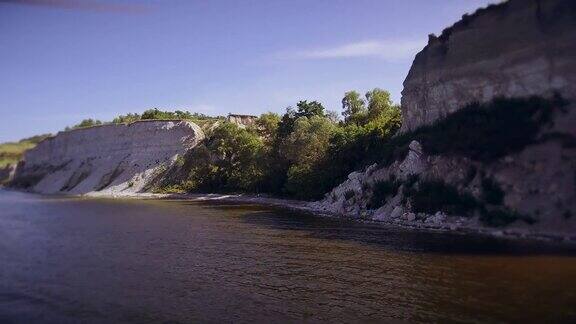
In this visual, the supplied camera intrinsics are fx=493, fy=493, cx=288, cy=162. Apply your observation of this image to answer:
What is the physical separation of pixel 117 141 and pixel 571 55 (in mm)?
72321

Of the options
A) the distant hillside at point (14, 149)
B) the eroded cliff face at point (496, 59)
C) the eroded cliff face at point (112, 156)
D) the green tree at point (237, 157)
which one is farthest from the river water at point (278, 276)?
the distant hillside at point (14, 149)

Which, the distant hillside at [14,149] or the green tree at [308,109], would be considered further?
the distant hillside at [14,149]

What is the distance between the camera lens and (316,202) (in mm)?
49219

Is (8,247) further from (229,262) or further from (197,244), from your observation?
(229,262)

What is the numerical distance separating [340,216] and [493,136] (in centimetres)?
1324

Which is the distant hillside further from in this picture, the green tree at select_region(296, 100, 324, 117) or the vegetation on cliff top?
the green tree at select_region(296, 100, 324, 117)

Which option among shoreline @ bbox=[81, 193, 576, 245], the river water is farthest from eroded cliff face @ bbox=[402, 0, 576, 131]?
the river water

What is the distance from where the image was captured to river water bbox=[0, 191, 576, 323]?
48.7 feet

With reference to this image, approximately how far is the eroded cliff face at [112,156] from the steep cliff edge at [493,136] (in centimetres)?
4305

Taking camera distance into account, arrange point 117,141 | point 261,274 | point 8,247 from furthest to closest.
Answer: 1. point 117,141
2. point 8,247
3. point 261,274

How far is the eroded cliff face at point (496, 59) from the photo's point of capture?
3225cm

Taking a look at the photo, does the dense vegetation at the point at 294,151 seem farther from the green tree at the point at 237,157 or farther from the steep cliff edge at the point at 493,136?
the steep cliff edge at the point at 493,136

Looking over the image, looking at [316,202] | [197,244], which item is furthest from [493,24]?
[197,244]

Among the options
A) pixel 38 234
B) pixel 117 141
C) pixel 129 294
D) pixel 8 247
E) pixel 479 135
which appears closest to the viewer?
pixel 129 294
